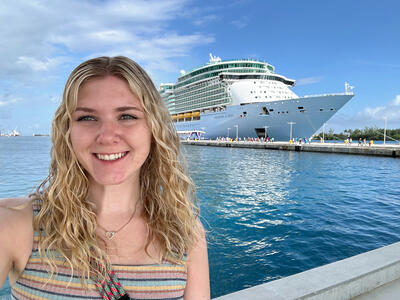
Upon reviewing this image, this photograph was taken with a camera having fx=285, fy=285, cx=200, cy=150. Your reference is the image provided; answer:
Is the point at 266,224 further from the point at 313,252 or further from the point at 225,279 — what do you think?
the point at 225,279

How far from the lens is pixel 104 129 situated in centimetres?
97

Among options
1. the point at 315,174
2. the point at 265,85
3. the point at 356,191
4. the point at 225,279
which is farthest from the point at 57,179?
the point at 265,85

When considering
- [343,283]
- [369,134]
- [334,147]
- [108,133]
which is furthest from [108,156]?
[369,134]

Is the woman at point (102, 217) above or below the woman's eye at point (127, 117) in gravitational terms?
below

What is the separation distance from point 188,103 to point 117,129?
45997mm

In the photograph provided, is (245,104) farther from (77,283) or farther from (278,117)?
(77,283)

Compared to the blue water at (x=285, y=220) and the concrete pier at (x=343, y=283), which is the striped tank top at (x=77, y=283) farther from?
the concrete pier at (x=343, y=283)

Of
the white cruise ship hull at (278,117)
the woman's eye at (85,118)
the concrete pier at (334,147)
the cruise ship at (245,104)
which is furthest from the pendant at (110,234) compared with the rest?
the white cruise ship hull at (278,117)

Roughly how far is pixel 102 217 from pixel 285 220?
22.4 ft

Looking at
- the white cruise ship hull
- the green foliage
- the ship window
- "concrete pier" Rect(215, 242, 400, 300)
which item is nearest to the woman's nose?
"concrete pier" Rect(215, 242, 400, 300)

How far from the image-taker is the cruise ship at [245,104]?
98.4ft

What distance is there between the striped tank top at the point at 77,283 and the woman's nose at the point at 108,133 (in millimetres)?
299

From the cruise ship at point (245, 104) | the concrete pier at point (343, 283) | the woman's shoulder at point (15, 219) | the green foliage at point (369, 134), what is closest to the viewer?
the woman's shoulder at point (15, 219)

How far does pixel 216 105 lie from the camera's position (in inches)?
Result: 1558
